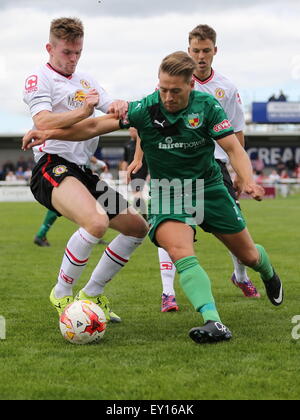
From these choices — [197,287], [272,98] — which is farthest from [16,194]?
[197,287]

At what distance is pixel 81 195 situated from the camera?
5855 mm

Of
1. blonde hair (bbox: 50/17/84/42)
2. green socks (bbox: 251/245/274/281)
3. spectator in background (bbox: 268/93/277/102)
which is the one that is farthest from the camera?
spectator in background (bbox: 268/93/277/102)

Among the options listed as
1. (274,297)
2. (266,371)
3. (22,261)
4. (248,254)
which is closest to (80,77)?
(248,254)

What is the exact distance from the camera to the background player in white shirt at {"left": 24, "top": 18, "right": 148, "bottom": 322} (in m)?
5.82

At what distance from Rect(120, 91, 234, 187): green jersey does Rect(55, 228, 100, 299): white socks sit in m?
0.86

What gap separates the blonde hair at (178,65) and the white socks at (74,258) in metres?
1.52

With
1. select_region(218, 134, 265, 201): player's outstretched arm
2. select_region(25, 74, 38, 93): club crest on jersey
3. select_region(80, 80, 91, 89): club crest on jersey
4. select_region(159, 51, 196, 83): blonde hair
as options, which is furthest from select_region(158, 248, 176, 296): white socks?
select_region(159, 51, 196, 83): blonde hair

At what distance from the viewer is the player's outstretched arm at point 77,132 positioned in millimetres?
5673

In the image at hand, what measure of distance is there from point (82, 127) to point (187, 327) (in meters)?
1.91

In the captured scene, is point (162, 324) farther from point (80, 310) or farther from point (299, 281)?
point (299, 281)

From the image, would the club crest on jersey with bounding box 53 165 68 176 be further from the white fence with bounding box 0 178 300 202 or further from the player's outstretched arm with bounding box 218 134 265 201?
the white fence with bounding box 0 178 300 202

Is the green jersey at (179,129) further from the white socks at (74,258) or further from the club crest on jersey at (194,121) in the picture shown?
the white socks at (74,258)

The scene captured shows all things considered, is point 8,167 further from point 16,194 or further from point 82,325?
point 82,325

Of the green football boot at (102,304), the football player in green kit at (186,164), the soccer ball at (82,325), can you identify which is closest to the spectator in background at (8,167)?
the green football boot at (102,304)
